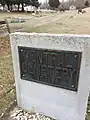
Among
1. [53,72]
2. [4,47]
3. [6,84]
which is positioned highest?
[53,72]

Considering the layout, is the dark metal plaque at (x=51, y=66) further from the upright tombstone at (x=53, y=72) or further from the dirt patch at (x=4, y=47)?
the dirt patch at (x=4, y=47)

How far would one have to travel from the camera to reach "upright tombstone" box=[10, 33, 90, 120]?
8.21 feet

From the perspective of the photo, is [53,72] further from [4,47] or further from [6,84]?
[4,47]

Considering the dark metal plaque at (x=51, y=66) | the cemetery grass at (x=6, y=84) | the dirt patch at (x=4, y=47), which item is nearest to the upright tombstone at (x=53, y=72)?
the dark metal plaque at (x=51, y=66)

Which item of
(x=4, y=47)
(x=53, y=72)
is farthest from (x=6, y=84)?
(x=4, y=47)

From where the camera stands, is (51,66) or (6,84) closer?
(51,66)

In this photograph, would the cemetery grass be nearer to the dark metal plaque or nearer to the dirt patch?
the dirt patch

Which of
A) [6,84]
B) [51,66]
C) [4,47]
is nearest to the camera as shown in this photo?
[51,66]

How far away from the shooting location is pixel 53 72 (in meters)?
2.79

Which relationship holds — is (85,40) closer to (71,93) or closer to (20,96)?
(71,93)

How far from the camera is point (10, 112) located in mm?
3287

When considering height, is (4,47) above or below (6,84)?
below

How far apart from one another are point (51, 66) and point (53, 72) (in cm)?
9

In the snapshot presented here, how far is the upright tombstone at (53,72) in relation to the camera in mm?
2502
